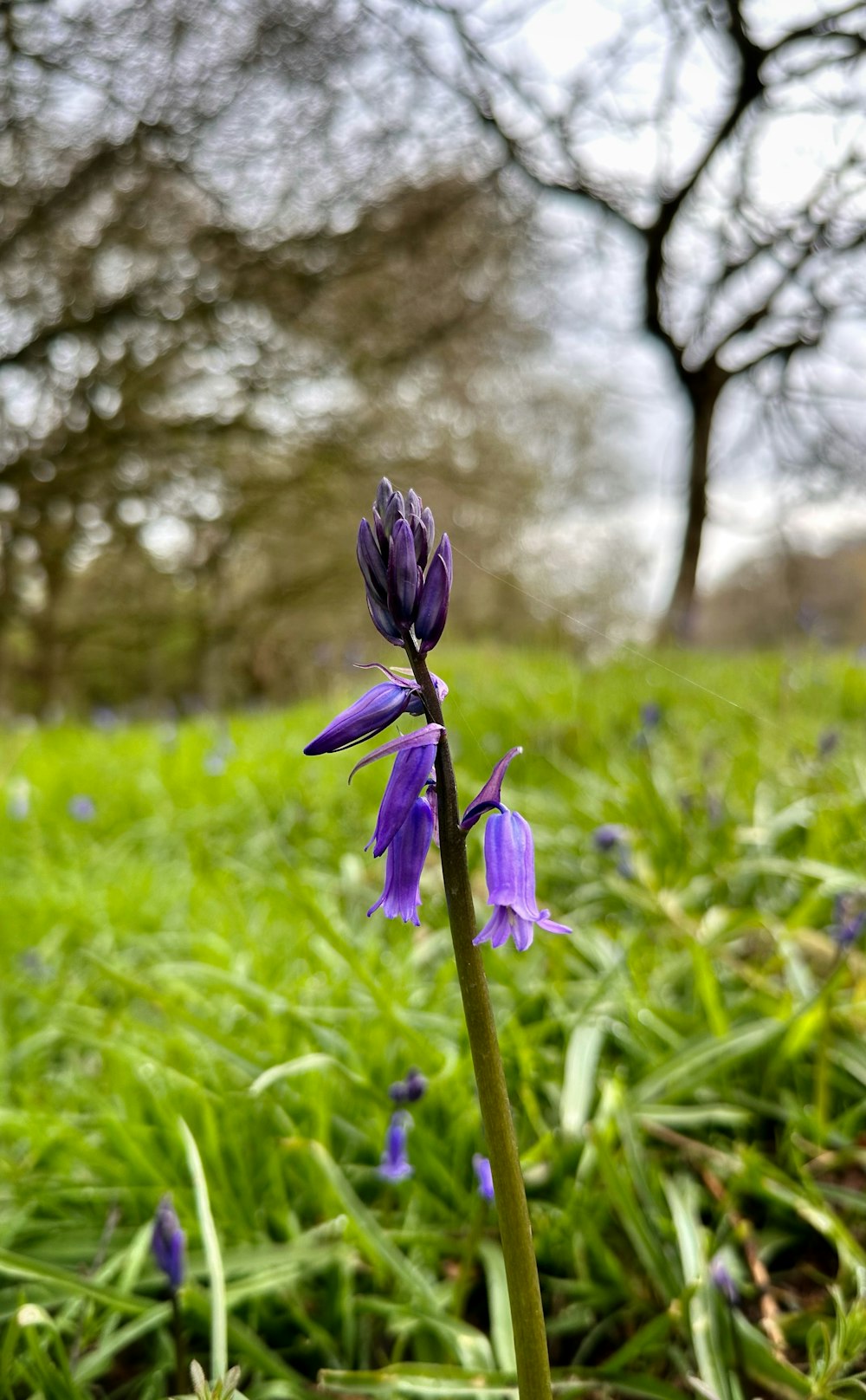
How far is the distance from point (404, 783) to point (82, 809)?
4188 millimetres

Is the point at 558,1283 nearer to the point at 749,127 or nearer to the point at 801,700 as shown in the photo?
the point at 801,700

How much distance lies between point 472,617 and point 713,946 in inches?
643

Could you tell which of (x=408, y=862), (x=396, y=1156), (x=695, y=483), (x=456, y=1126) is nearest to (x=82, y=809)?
(x=456, y=1126)

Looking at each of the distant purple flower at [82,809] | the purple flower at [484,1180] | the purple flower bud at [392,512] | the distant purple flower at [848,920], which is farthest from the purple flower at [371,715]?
the distant purple flower at [82,809]

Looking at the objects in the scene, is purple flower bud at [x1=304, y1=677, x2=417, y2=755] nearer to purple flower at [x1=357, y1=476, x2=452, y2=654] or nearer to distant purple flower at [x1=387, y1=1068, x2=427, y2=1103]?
purple flower at [x1=357, y1=476, x2=452, y2=654]

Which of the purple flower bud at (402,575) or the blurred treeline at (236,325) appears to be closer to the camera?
the purple flower bud at (402,575)

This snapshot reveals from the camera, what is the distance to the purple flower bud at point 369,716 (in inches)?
30.4

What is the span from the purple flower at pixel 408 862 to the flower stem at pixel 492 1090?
7cm

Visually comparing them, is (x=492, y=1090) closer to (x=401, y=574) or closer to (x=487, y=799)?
(x=487, y=799)

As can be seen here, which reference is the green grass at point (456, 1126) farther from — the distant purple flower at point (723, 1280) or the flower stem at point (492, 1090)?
the flower stem at point (492, 1090)

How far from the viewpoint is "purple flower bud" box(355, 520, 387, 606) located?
771mm

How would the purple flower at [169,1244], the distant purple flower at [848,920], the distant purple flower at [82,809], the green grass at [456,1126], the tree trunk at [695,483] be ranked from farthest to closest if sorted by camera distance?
the tree trunk at [695,483], the distant purple flower at [82,809], the distant purple flower at [848,920], the green grass at [456,1126], the purple flower at [169,1244]

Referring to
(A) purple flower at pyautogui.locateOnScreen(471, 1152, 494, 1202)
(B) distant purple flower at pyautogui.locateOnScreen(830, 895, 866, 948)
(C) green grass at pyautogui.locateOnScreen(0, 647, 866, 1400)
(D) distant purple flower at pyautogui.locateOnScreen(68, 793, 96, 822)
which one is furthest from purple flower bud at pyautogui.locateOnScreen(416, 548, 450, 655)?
(D) distant purple flower at pyautogui.locateOnScreen(68, 793, 96, 822)

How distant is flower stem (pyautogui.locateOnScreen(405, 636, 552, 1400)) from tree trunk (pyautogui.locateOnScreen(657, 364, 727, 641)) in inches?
357
